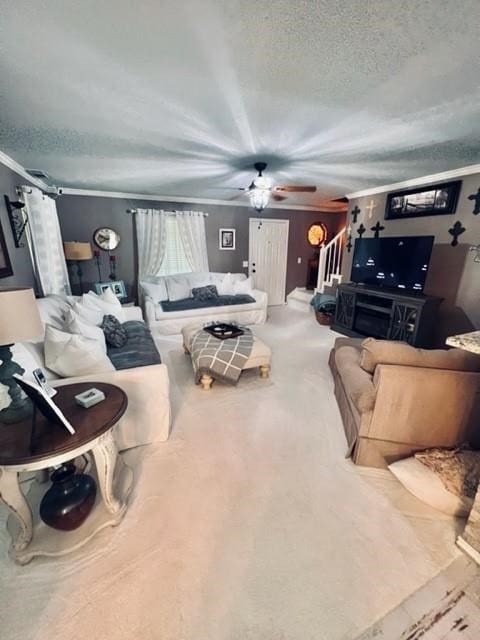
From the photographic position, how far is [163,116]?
2.01 metres

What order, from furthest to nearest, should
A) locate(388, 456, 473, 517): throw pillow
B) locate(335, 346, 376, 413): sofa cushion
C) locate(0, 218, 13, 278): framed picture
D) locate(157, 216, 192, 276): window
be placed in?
locate(157, 216, 192, 276): window → locate(0, 218, 13, 278): framed picture → locate(335, 346, 376, 413): sofa cushion → locate(388, 456, 473, 517): throw pillow

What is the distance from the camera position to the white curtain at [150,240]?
5.15 metres

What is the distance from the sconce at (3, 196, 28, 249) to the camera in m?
2.89

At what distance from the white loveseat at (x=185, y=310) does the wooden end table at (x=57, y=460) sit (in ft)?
9.41

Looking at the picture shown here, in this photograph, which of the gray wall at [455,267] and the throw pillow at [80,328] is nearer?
the throw pillow at [80,328]

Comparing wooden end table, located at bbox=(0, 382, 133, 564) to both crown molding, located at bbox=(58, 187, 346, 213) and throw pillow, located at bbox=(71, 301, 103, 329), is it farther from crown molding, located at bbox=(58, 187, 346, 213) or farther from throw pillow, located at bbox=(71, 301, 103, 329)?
crown molding, located at bbox=(58, 187, 346, 213)

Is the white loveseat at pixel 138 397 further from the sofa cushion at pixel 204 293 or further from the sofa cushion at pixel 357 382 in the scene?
the sofa cushion at pixel 204 293

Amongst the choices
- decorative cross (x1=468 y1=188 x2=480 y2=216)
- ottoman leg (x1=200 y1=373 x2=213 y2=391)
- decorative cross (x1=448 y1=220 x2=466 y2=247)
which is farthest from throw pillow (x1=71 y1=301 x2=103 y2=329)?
decorative cross (x1=468 y1=188 x2=480 y2=216)

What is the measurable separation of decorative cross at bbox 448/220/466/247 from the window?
177 inches

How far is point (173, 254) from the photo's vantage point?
5.59 m

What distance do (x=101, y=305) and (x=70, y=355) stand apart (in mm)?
1726

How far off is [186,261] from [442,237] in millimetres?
4454

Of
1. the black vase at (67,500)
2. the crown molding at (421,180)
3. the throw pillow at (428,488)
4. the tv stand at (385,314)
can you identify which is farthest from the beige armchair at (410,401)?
the crown molding at (421,180)

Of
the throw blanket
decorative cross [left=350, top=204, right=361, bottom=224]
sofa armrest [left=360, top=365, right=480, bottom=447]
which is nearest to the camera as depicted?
sofa armrest [left=360, top=365, right=480, bottom=447]
